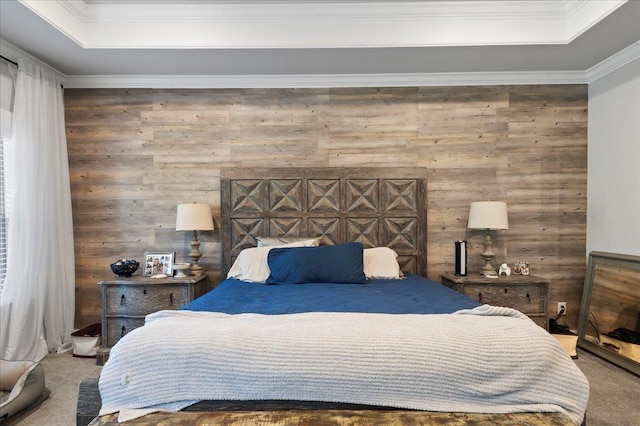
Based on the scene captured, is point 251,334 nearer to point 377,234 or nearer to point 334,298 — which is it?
point 334,298

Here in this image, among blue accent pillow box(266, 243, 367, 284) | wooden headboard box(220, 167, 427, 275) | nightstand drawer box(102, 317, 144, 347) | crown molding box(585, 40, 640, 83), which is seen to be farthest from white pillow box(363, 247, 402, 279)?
crown molding box(585, 40, 640, 83)

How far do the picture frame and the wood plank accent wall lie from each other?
12 centimetres

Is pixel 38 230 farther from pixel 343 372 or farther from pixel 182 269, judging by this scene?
pixel 343 372

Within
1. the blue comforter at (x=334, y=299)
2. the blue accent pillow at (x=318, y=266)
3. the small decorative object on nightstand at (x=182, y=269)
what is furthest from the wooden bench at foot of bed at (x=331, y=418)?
the small decorative object on nightstand at (x=182, y=269)

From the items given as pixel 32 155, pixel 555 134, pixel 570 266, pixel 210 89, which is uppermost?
pixel 210 89

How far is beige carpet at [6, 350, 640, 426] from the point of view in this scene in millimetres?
2311

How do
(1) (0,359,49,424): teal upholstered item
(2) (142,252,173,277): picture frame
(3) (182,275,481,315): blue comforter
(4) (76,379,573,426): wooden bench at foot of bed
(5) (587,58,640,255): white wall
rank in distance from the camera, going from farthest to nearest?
(2) (142,252,173,277): picture frame, (5) (587,58,640,255): white wall, (1) (0,359,49,424): teal upholstered item, (3) (182,275,481,315): blue comforter, (4) (76,379,573,426): wooden bench at foot of bed

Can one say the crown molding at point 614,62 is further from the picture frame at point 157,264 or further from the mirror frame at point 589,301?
the picture frame at point 157,264

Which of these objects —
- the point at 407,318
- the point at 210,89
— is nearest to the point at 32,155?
the point at 210,89

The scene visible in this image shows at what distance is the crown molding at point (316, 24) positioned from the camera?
120 inches

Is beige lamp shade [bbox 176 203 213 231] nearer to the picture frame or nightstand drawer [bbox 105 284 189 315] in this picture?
the picture frame

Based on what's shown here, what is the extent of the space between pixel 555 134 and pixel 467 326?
293cm

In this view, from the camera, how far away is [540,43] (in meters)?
3.06

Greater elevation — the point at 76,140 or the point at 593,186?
the point at 76,140
